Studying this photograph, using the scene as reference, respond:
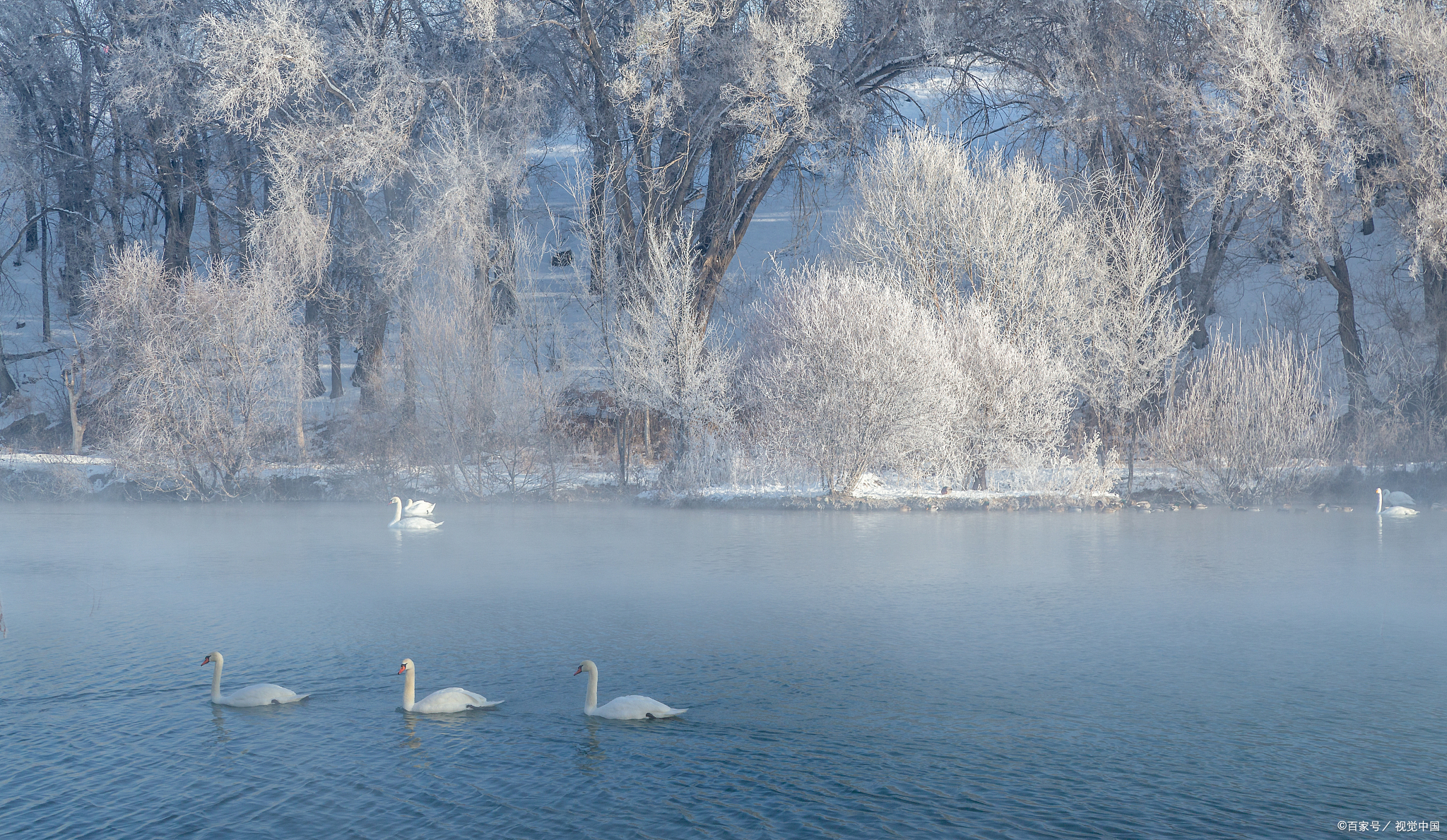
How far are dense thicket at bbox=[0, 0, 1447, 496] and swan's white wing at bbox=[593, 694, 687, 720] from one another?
14871 millimetres

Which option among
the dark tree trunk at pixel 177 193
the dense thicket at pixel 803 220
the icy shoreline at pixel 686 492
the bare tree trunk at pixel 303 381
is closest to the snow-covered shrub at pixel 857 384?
the dense thicket at pixel 803 220

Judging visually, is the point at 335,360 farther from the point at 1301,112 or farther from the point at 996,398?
the point at 1301,112

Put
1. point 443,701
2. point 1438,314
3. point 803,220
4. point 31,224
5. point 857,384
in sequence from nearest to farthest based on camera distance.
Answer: point 443,701, point 857,384, point 1438,314, point 803,220, point 31,224

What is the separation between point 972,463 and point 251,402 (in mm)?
16656

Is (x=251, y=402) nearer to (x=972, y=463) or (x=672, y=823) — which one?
(x=972, y=463)

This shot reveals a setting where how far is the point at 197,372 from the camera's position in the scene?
2534cm

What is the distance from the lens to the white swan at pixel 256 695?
9172mm

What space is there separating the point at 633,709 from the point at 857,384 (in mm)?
15080

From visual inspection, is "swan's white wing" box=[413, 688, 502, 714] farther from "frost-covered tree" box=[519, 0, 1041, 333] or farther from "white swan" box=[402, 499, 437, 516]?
"frost-covered tree" box=[519, 0, 1041, 333]

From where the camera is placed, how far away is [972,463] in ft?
79.2

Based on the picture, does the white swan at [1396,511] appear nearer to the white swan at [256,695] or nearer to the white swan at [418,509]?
the white swan at [418,509]

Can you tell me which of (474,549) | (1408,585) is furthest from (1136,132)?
(474,549)

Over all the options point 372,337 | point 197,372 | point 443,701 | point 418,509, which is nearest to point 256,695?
point 443,701

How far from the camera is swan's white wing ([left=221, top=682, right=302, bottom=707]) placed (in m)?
9.16
